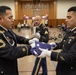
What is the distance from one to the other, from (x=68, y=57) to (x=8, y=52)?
77cm

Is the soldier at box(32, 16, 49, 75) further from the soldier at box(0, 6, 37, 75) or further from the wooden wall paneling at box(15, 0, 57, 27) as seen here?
the wooden wall paneling at box(15, 0, 57, 27)

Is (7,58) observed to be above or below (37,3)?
below

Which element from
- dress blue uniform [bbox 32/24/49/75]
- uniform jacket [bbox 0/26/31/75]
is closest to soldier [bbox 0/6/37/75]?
uniform jacket [bbox 0/26/31/75]

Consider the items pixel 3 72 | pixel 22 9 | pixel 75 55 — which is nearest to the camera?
pixel 75 55

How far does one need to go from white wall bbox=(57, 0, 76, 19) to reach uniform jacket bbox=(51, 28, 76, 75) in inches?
799

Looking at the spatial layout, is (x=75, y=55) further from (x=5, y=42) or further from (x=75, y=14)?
(x=5, y=42)

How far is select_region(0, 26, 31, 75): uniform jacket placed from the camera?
2426 millimetres

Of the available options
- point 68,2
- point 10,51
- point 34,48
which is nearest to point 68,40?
point 34,48

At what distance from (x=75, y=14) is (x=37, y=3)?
21.2 m

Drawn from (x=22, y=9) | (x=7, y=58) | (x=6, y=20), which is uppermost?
(x=22, y=9)

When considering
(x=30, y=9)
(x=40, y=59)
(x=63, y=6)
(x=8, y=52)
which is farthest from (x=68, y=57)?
(x=30, y=9)

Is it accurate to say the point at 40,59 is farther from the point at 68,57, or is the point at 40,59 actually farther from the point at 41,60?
the point at 68,57

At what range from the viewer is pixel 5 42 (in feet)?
8.16

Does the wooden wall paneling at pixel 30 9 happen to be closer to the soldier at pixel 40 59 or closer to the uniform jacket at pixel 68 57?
the soldier at pixel 40 59
